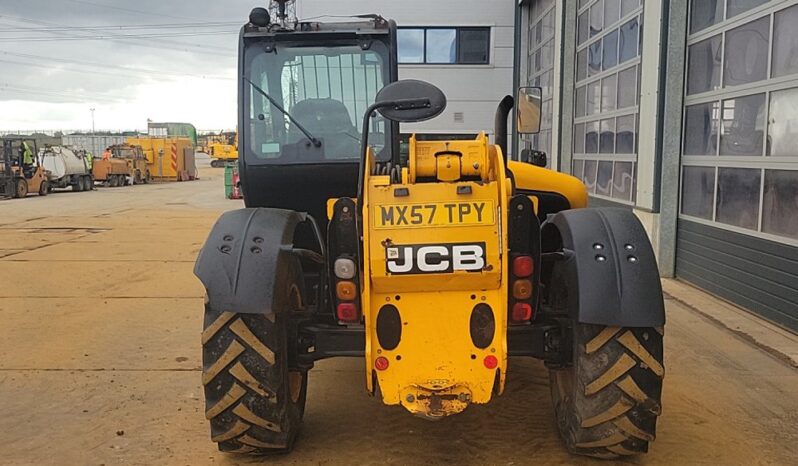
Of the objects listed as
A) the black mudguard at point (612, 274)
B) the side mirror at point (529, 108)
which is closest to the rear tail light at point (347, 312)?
the black mudguard at point (612, 274)

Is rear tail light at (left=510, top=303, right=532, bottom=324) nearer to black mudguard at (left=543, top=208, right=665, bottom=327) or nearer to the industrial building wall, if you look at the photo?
black mudguard at (left=543, top=208, right=665, bottom=327)

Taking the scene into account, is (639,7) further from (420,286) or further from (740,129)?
(420,286)

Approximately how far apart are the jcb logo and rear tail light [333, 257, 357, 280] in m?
0.27

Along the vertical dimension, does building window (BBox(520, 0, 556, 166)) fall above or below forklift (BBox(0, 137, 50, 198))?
above

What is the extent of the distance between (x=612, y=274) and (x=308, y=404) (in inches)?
93.9

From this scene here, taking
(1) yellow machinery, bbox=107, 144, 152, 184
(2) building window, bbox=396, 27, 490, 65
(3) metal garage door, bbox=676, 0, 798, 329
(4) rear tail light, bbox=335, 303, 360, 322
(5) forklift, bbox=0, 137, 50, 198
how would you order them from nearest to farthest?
1. (4) rear tail light, bbox=335, 303, 360, 322
2. (3) metal garage door, bbox=676, 0, 798, 329
3. (2) building window, bbox=396, 27, 490, 65
4. (5) forklift, bbox=0, 137, 50, 198
5. (1) yellow machinery, bbox=107, 144, 152, 184

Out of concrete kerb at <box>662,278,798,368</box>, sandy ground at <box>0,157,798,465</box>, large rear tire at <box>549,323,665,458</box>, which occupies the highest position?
large rear tire at <box>549,323,665,458</box>

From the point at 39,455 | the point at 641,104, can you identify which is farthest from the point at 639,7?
the point at 39,455

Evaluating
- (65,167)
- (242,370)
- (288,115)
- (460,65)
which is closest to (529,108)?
(288,115)

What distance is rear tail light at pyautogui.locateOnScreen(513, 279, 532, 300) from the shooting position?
11.7 feet

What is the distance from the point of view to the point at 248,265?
3.62m

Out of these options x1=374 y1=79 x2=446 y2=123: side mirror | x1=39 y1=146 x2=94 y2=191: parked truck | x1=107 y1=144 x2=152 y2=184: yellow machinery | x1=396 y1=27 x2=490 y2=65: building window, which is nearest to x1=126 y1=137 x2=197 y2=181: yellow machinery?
x1=107 y1=144 x2=152 y2=184: yellow machinery

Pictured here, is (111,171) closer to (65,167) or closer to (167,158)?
(167,158)

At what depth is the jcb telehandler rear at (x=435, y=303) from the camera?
3.40 meters
